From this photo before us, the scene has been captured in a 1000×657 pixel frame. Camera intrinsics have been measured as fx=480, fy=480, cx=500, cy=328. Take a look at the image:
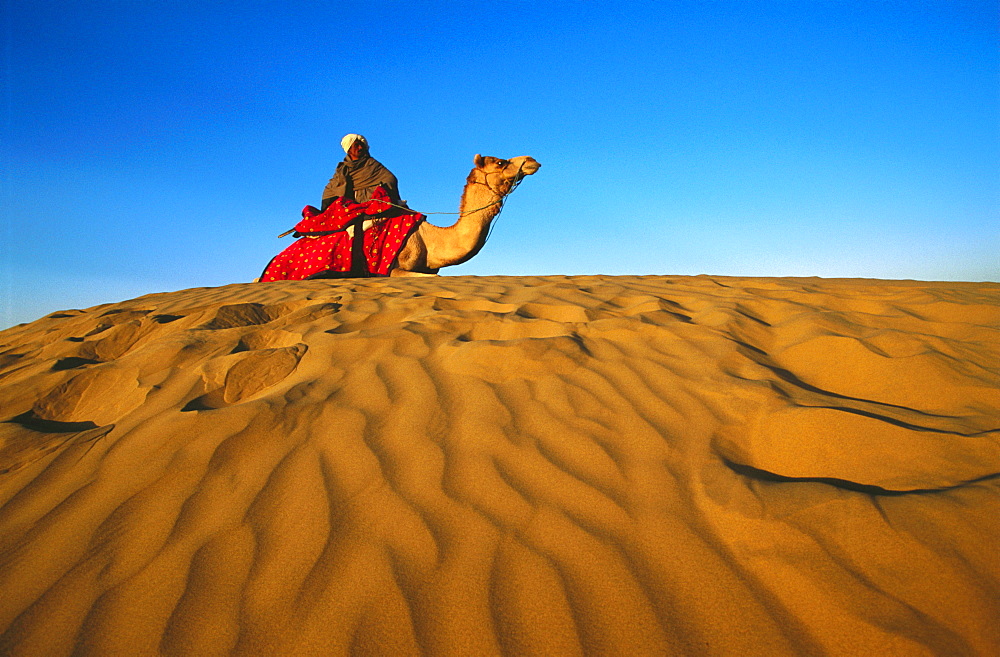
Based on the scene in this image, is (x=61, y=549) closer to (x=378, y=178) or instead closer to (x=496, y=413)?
(x=496, y=413)

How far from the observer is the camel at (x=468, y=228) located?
6.69 m

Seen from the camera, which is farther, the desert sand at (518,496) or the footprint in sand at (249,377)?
the footprint in sand at (249,377)

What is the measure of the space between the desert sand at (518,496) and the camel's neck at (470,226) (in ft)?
14.7

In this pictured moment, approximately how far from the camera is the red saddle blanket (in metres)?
6.80

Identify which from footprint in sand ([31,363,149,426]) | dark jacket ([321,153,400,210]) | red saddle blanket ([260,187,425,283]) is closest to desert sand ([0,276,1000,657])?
footprint in sand ([31,363,149,426])

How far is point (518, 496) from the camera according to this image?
4.37 feet

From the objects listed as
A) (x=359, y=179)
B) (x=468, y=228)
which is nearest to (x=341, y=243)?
(x=359, y=179)

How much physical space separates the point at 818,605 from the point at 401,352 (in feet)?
5.87

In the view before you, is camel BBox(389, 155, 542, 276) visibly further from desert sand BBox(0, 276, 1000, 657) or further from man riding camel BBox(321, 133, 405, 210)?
desert sand BBox(0, 276, 1000, 657)

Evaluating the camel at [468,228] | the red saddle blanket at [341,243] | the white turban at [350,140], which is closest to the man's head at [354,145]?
the white turban at [350,140]

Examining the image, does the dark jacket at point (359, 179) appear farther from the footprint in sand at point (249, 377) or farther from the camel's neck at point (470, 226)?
the footprint in sand at point (249, 377)

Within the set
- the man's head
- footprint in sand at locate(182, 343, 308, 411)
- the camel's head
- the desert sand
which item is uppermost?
the man's head

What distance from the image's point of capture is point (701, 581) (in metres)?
1.06

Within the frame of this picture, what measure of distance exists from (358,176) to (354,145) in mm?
481
